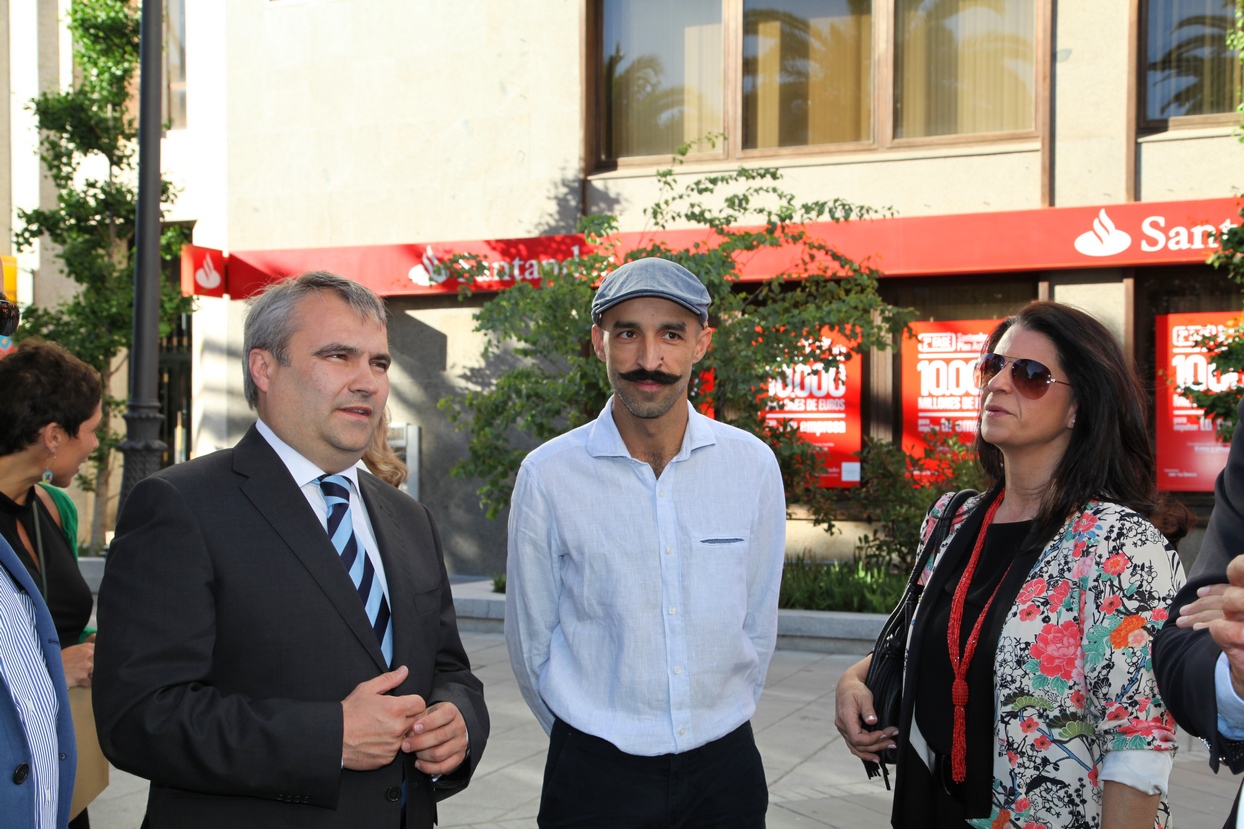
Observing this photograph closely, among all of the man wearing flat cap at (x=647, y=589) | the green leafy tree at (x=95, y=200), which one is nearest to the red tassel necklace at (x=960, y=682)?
the man wearing flat cap at (x=647, y=589)

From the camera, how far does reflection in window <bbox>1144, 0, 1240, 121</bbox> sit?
1098 centimetres

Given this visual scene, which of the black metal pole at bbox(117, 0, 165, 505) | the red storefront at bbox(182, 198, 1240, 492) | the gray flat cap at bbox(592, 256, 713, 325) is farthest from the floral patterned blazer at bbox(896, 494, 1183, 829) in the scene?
the red storefront at bbox(182, 198, 1240, 492)

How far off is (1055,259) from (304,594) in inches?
387

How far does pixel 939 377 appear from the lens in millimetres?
11594

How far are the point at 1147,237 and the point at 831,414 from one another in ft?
11.6

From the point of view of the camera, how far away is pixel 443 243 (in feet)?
41.4

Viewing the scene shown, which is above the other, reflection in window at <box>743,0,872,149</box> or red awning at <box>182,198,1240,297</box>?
reflection in window at <box>743,0,872,149</box>

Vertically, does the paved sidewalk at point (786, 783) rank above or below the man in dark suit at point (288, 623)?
below

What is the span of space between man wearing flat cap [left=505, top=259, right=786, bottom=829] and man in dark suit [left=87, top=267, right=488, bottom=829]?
1.27 ft

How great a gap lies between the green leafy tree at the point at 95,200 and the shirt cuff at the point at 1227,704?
43.0ft

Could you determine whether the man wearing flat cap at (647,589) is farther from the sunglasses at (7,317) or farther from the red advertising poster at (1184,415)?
the red advertising poster at (1184,415)

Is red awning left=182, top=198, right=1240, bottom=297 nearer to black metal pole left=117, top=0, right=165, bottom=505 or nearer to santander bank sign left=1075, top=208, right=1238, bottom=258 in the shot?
santander bank sign left=1075, top=208, right=1238, bottom=258

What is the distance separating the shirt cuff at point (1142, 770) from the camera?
7.88 feet

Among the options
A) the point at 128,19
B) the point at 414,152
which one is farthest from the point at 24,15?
the point at 414,152
